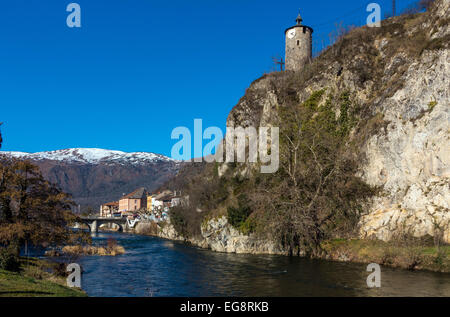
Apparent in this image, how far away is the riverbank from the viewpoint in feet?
101

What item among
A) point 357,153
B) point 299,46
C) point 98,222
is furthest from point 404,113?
point 98,222

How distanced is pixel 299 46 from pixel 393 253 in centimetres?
4776

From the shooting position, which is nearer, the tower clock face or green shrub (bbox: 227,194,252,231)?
green shrub (bbox: 227,194,252,231)

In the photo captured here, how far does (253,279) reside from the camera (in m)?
28.6

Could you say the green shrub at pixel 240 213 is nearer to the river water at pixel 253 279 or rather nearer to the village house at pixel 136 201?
the river water at pixel 253 279

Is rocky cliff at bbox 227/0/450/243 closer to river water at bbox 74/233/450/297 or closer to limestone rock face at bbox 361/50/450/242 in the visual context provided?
limestone rock face at bbox 361/50/450/242

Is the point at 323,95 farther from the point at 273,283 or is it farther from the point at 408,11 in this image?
the point at 273,283

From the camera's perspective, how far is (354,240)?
39.1 metres

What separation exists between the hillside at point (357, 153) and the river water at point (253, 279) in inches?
234

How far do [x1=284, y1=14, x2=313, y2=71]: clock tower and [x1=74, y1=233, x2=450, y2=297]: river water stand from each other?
42383 millimetres

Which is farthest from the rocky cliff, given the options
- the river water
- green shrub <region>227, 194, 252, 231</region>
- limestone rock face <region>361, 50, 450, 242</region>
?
green shrub <region>227, 194, 252, 231</region>

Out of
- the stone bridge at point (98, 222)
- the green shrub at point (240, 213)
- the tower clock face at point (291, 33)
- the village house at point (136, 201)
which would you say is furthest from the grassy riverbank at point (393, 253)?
the village house at point (136, 201)

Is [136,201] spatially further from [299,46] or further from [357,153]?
[357,153]
